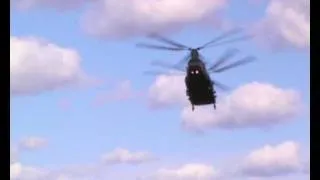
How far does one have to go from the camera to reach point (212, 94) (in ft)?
109

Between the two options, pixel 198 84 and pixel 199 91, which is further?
pixel 198 84

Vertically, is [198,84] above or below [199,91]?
above
